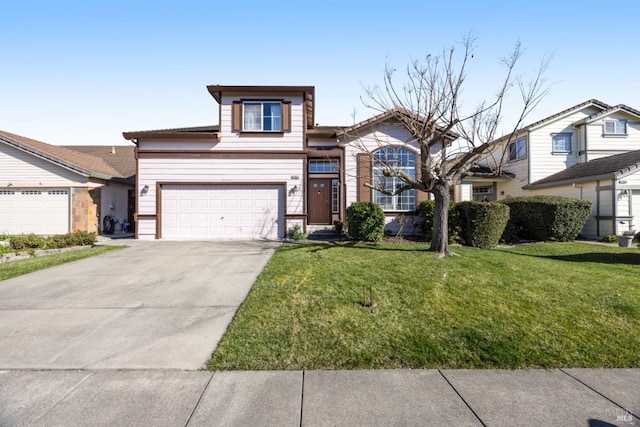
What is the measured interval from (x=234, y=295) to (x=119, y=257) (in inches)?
216

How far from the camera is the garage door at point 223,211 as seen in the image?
491 inches

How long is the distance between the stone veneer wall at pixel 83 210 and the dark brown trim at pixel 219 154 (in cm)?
432

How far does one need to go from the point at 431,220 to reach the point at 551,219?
4.98 meters

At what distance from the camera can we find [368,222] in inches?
424

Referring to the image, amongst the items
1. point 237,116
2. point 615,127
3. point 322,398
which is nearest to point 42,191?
point 237,116

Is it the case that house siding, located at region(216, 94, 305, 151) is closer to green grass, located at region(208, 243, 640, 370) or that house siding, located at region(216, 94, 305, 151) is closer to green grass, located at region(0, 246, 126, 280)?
green grass, located at region(0, 246, 126, 280)

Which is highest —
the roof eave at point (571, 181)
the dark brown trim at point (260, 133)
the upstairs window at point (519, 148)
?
the upstairs window at point (519, 148)

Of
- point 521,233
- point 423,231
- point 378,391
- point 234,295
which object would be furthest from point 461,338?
point 521,233

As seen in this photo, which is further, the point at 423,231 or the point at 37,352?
the point at 423,231

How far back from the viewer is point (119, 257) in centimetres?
880

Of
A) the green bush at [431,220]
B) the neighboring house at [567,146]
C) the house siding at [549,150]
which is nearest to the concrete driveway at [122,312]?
the green bush at [431,220]

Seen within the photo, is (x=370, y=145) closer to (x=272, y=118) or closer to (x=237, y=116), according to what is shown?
(x=272, y=118)

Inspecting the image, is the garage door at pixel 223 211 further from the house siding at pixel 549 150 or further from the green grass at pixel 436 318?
the house siding at pixel 549 150

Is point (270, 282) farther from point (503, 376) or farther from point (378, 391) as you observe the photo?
point (503, 376)
